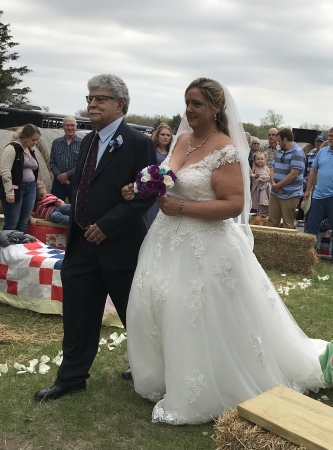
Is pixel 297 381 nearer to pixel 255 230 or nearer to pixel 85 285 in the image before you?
pixel 85 285

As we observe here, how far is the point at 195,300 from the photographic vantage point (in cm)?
362

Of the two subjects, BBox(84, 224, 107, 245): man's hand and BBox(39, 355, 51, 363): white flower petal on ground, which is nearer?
BBox(84, 224, 107, 245): man's hand

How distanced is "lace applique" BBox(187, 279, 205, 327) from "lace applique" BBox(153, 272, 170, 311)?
6.1 inches

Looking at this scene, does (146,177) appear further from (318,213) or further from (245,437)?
(318,213)

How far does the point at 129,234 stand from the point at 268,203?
776 cm

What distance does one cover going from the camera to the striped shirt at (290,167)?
966cm

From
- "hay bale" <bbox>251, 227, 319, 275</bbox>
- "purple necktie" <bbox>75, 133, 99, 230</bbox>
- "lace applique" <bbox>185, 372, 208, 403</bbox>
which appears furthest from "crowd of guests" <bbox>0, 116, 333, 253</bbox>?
"lace applique" <bbox>185, 372, 208, 403</bbox>

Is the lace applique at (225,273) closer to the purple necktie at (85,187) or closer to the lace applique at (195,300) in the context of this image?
the lace applique at (195,300)

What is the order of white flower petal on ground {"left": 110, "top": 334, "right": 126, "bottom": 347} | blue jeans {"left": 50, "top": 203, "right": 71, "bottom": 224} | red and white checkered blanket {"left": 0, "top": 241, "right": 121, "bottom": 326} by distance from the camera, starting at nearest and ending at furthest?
white flower petal on ground {"left": 110, "top": 334, "right": 126, "bottom": 347}
red and white checkered blanket {"left": 0, "top": 241, "right": 121, "bottom": 326}
blue jeans {"left": 50, "top": 203, "right": 71, "bottom": 224}

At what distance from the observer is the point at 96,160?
12.5 feet

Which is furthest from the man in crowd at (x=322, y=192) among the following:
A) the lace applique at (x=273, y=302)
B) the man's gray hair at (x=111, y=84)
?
the man's gray hair at (x=111, y=84)

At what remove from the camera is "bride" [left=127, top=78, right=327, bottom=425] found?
11.9ft

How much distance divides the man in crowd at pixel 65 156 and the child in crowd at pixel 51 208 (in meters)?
0.58

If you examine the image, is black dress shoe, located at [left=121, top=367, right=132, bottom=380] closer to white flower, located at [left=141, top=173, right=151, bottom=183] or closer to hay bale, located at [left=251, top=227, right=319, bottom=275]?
white flower, located at [left=141, top=173, right=151, bottom=183]
